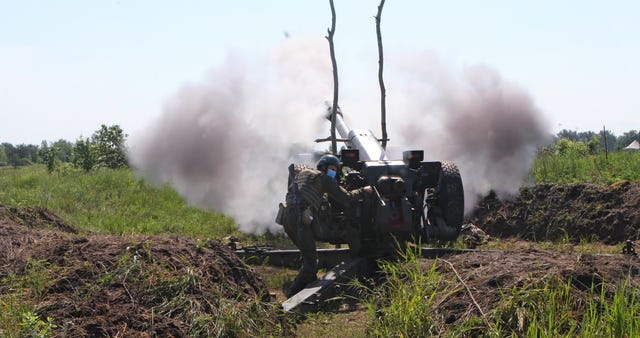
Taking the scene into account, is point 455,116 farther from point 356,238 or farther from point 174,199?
point 174,199

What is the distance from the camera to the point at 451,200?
9086 millimetres

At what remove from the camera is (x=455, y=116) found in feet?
45.6

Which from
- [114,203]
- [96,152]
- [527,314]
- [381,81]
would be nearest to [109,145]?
[96,152]

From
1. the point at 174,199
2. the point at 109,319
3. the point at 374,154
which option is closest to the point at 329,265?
the point at 374,154

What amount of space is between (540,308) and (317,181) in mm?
3498

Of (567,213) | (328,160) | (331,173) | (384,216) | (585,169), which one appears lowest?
(567,213)

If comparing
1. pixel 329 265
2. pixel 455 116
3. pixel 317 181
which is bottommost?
pixel 329 265

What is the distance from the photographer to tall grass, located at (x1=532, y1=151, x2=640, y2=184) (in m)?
15.3

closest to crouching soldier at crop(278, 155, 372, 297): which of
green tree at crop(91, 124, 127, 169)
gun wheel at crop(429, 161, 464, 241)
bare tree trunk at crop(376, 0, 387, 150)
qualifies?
gun wheel at crop(429, 161, 464, 241)

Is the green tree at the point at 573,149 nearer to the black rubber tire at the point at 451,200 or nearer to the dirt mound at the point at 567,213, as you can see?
the dirt mound at the point at 567,213

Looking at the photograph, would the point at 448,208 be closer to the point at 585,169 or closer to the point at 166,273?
the point at 166,273

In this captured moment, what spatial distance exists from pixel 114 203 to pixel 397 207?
1013 centimetres

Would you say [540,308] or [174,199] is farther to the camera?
[174,199]

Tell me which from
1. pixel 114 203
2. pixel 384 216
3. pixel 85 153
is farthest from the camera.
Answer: pixel 85 153
